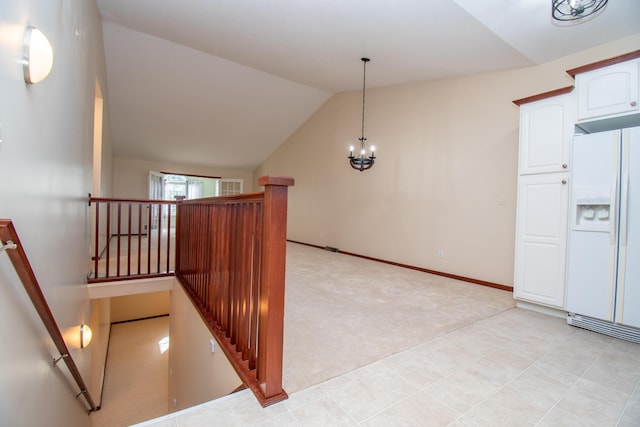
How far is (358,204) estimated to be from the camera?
5984mm

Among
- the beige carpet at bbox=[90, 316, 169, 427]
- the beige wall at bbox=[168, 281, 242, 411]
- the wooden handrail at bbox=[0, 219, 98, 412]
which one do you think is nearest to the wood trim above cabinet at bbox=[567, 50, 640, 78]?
the beige wall at bbox=[168, 281, 242, 411]

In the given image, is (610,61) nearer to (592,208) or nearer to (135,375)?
(592,208)

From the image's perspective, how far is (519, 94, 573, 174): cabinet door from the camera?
2.76 m

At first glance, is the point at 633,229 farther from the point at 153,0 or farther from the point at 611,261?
the point at 153,0

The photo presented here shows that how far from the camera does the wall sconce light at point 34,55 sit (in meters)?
1.26

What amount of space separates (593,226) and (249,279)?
9.36ft

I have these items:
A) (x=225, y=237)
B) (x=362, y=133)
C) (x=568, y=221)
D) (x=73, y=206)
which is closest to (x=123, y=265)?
(x=73, y=206)

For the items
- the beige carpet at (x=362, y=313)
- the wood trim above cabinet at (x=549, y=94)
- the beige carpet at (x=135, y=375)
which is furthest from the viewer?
the beige carpet at (x=135, y=375)

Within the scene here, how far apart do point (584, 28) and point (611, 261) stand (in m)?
2.17

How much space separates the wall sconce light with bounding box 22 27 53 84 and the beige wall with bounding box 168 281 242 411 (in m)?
1.91

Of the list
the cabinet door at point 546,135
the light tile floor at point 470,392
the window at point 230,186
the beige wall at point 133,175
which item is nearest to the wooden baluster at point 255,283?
the light tile floor at point 470,392

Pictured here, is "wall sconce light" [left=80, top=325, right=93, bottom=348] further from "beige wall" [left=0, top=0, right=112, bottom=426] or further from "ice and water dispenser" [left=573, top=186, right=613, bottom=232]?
"ice and water dispenser" [left=573, top=186, right=613, bottom=232]

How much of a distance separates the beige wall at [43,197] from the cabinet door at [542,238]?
12.3ft

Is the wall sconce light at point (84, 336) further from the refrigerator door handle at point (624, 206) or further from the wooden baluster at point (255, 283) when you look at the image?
the refrigerator door handle at point (624, 206)
